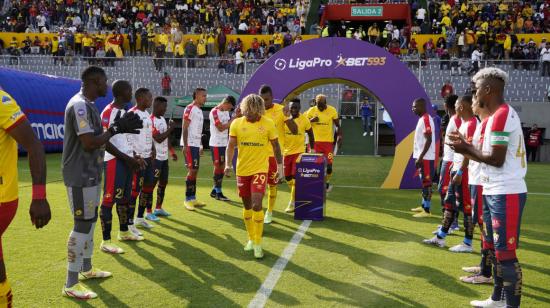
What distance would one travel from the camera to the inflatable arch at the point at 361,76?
12539 millimetres

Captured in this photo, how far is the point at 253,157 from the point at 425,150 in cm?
403

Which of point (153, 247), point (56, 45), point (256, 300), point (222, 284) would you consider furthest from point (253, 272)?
point (56, 45)

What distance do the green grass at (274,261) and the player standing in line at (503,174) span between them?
0.85 metres

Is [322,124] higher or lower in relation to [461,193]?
higher

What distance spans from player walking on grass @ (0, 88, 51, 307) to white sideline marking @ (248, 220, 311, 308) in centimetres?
214

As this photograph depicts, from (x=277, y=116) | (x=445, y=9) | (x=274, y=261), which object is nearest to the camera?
(x=274, y=261)

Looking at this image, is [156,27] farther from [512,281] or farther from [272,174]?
[512,281]

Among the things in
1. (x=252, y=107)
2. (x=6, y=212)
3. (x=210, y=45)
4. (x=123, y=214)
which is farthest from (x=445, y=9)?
(x=6, y=212)

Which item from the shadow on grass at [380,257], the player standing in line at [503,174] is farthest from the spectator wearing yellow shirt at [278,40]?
the player standing in line at [503,174]

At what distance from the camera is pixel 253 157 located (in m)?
6.72

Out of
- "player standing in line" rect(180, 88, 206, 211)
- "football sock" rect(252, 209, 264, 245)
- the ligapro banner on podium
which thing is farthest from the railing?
"football sock" rect(252, 209, 264, 245)

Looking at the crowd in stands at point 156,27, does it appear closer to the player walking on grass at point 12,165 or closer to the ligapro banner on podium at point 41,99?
A: the ligapro banner on podium at point 41,99

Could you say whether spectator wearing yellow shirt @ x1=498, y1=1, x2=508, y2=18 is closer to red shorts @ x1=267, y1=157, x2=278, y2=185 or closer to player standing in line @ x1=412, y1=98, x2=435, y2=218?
player standing in line @ x1=412, y1=98, x2=435, y2=218

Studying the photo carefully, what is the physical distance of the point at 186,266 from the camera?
6312 mm
